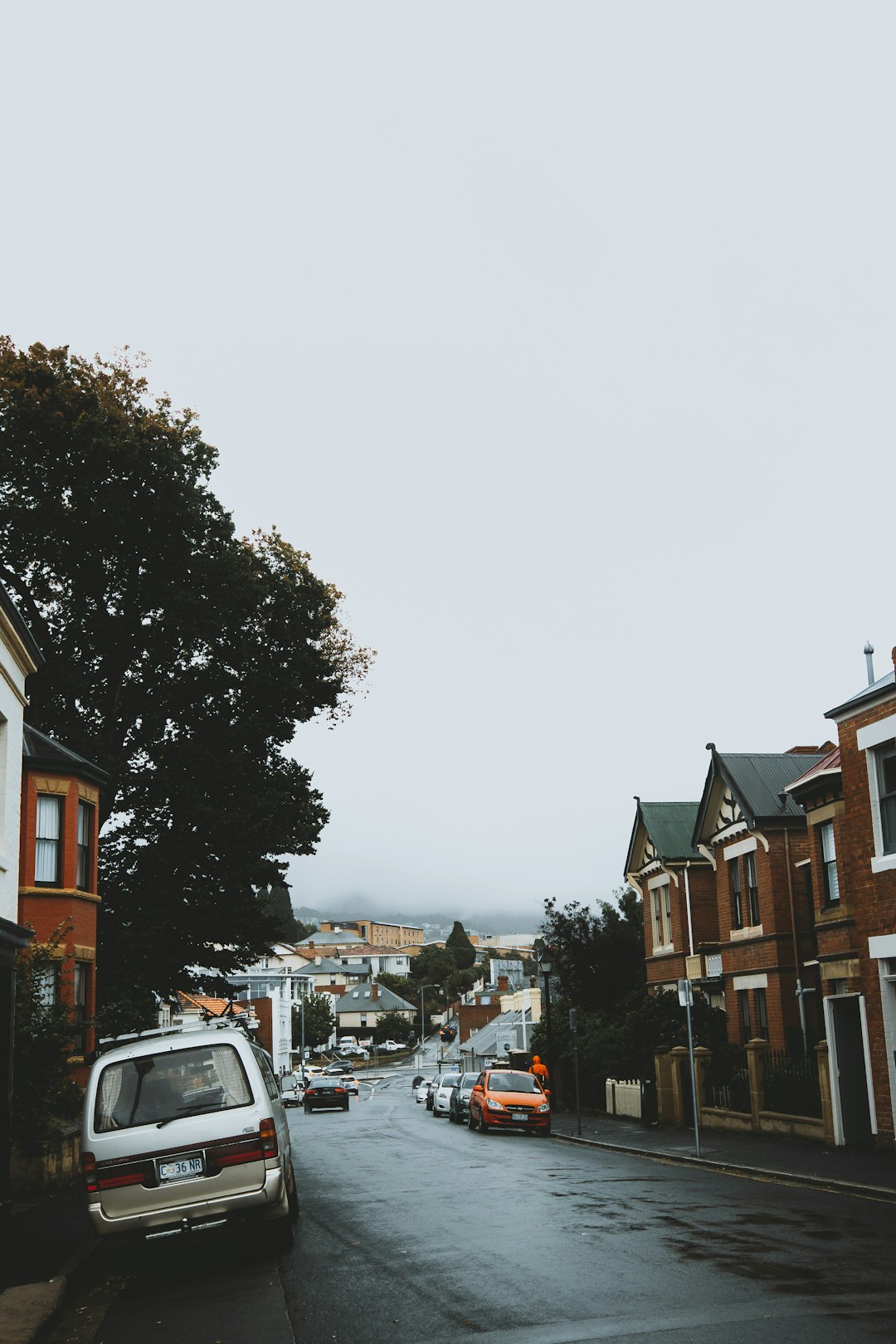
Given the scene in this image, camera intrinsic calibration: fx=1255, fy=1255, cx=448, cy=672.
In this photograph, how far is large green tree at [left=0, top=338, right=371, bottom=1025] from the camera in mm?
28234

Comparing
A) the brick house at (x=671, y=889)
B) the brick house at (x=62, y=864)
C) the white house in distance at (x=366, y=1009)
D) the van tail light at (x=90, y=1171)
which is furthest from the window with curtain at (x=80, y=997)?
the white house in distance at (x=366, y=1009)

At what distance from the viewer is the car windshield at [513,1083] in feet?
99.0

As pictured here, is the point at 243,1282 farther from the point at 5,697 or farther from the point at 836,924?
the point at 836,924

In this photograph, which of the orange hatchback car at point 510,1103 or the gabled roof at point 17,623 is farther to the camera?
the orange hatchback car at point 510,1103

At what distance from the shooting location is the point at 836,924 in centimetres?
2227

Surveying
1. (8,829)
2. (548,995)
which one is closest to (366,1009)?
(548,995)

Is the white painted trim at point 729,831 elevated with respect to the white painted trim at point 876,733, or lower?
lower

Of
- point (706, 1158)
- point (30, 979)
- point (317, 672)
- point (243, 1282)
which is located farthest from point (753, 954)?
point (243, 1282)

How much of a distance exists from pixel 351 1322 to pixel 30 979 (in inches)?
474

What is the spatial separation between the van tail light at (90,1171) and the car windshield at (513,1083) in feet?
67.9

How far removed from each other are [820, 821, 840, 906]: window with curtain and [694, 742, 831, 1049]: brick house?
207 cm

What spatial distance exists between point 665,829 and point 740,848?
6333mm

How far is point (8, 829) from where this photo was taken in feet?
55.2

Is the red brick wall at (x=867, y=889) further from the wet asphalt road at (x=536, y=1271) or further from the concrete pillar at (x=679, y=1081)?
the concrete pillar at (x=679, y=1081)
